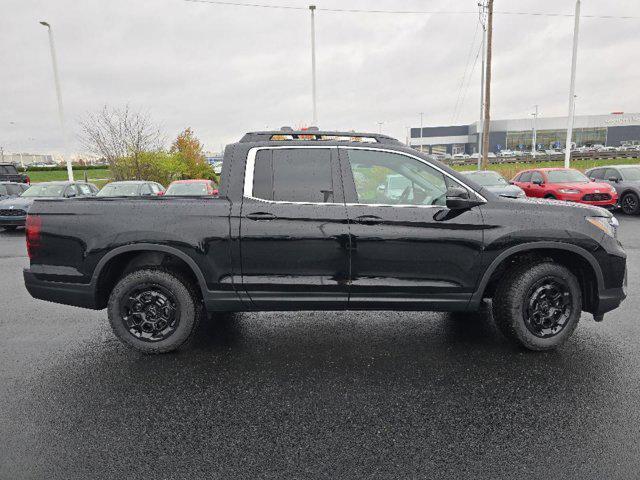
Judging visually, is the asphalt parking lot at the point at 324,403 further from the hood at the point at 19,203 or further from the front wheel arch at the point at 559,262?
the hood at the point at 19,203

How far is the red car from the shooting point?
12.5m

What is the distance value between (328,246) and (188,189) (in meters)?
11.1

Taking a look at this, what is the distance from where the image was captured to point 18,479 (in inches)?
90.4

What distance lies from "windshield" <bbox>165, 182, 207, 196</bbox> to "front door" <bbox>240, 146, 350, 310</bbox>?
10280mm

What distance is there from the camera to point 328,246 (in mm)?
3641

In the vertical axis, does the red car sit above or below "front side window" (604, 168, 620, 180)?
below

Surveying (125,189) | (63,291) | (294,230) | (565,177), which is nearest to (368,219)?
(294,230)

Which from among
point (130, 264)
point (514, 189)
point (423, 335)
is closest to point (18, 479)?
point (130, 264)

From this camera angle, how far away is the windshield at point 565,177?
13438 mm

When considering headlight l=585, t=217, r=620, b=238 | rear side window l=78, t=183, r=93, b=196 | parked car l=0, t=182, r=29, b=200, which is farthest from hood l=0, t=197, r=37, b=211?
headlight l=585, t=217, r=620, b=238

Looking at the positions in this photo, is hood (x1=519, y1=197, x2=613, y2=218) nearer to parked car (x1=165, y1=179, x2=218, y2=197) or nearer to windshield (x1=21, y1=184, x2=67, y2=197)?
parked car (x1=165, y1=179, x2=218, y2=197)

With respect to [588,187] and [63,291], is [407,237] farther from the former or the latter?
[588,187]

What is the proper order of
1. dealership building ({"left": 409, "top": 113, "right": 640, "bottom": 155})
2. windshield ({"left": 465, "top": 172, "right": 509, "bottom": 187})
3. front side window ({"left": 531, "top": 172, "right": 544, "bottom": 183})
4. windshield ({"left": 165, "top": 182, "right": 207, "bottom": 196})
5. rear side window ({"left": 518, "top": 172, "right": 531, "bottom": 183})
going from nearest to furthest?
windshield ({"left": 165, "top": 182, "right": 207, "bottom": 196}) → front side window ({"left": 531, "top": 172, "right": 544, "bottom": 183}) → windshield ({"left": 465, "top": 172, "right": 509, "bottom": 187}) → rear side window ({"left": 518, "top": 172, "right": 531, "bottom": 183}) → dealership building ({"left": 409, "top": 113, "right": 640, "bottom": 155})

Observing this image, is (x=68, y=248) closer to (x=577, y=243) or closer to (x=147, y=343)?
(x=147, y=343)
